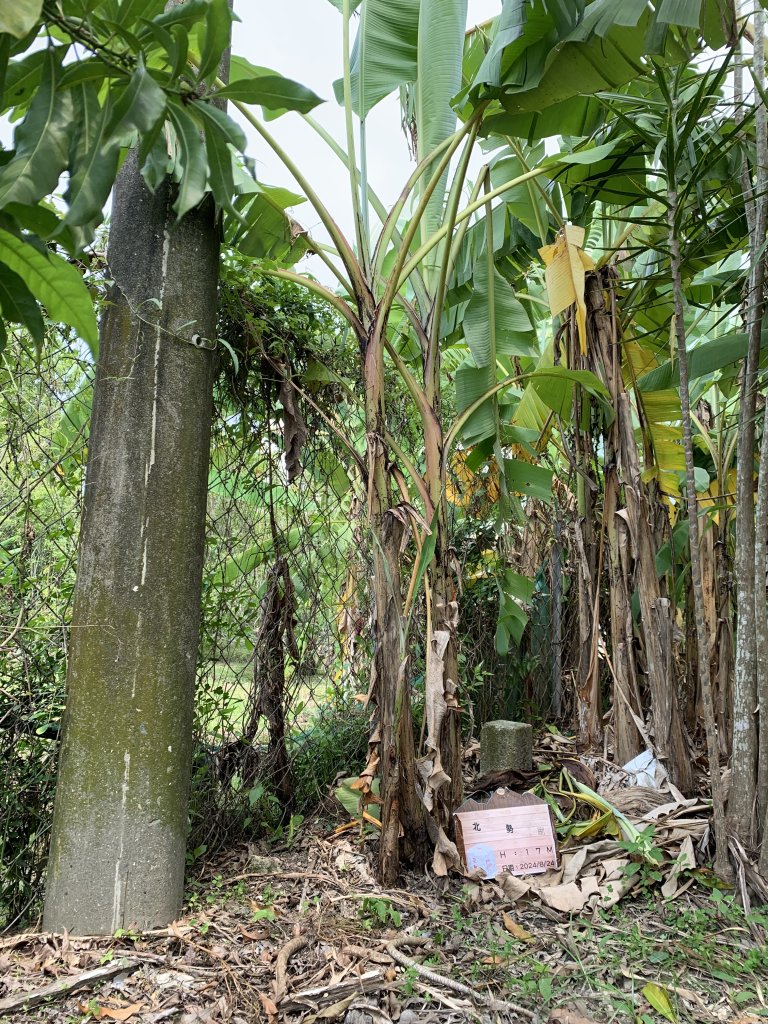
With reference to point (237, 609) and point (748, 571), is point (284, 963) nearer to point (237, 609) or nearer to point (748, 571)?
point (237, 609)

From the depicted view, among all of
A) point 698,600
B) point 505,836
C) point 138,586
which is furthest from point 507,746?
point 138,586

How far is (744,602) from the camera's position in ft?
7.70

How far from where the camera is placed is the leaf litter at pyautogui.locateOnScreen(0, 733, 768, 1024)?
166cm

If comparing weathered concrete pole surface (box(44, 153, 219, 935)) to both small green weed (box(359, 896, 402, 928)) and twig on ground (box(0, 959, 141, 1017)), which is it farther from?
small green weed (box(359, 896, 402, 928))

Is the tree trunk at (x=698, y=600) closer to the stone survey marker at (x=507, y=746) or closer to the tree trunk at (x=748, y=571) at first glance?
the tree trunk at (x=748, y=571)

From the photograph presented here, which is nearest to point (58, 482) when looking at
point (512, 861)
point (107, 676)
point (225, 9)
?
point (107, 676)

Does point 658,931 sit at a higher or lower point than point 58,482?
lower

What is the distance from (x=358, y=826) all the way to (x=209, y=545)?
1.19m

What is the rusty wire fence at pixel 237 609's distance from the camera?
1.99 metres

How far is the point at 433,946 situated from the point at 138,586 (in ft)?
4.24

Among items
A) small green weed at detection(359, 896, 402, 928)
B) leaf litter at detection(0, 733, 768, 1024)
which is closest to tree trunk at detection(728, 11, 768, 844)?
leaf litter at detection(0, 733, 768, 1024)

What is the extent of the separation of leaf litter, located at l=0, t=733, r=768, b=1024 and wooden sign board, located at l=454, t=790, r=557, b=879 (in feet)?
0.17

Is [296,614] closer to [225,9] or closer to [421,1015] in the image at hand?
[421,1015]

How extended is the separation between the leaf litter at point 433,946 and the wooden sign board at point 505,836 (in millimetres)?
52
